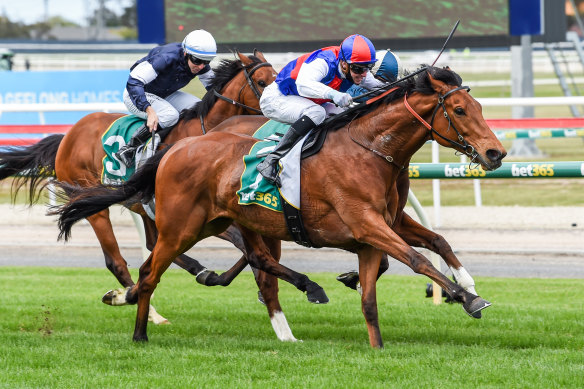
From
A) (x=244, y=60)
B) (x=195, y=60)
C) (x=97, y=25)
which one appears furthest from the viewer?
(x=97, y=25)

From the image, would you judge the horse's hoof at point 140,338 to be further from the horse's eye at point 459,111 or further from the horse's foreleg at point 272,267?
the horse's eye at point 459,111

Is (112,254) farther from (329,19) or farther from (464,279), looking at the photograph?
(329,19)

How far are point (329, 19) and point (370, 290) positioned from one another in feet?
22.0

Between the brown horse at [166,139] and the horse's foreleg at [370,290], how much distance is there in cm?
113

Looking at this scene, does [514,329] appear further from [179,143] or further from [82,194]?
[82,194]

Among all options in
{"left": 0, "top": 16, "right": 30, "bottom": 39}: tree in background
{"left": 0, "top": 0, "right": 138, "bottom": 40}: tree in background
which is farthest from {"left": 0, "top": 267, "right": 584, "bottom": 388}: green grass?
{"left": 0, "top": 16, "right": 30, "bottom": 39}: tree in background

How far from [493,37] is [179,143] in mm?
6210

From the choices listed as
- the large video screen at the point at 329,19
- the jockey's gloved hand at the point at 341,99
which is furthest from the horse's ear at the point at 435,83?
the large video screen at the point at 329,19

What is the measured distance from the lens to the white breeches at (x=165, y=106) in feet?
21.5

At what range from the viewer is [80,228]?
11.0 m

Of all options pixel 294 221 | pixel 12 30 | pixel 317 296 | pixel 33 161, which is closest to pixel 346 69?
pixel 294 221

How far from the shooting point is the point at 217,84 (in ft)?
22.1

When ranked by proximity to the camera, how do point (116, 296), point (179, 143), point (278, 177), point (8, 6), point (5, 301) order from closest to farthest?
1. point (278, 177)
2. point (179, 143)
3. point (116, 296)
4. point (5, 301)
5. point (8, 6)

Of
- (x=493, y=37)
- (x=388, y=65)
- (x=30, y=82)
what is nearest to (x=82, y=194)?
(x=388, y=65)
